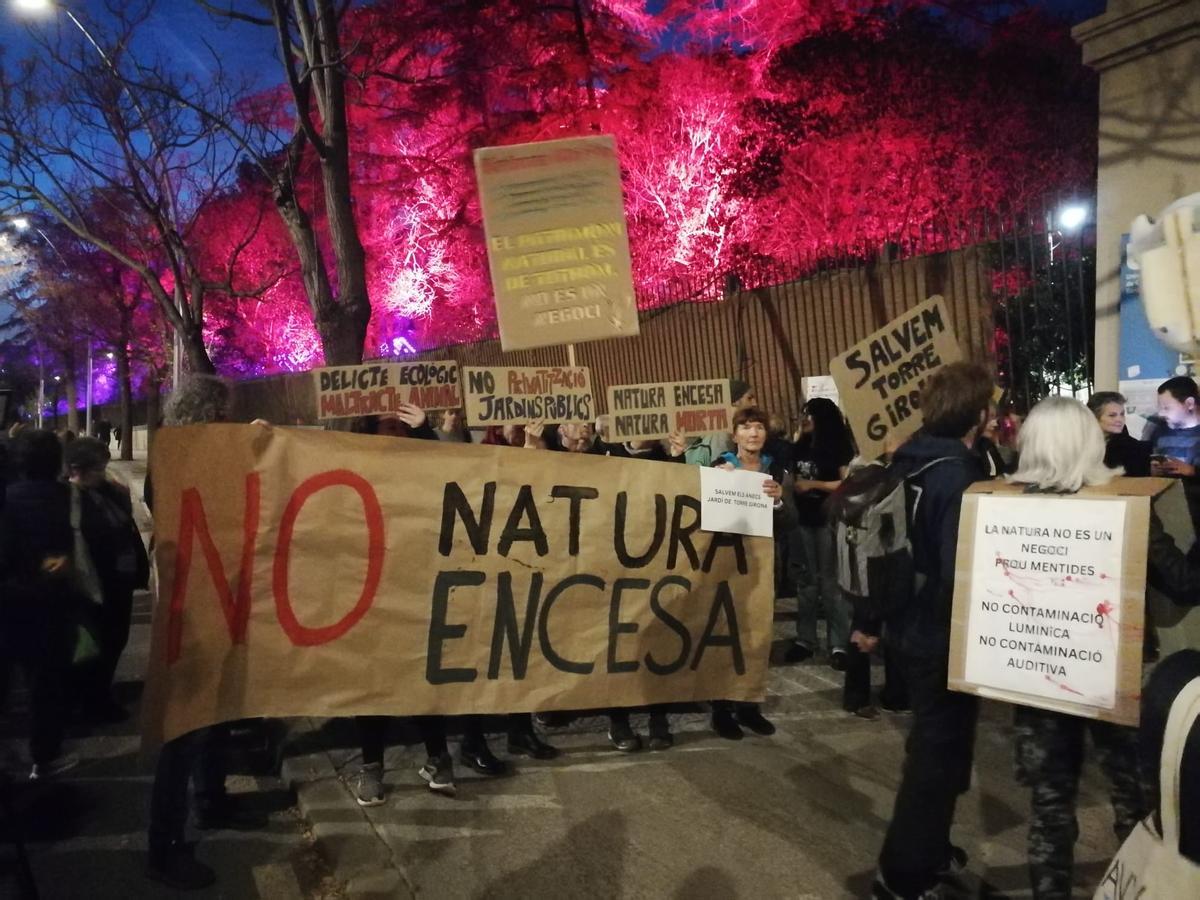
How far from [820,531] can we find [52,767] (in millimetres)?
4892

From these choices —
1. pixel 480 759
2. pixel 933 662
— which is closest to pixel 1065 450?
pixel 933 662

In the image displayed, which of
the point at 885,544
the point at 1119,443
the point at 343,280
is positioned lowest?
the point at 885,544

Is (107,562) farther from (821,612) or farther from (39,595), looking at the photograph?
(821,612)

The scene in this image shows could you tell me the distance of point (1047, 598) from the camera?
288cm

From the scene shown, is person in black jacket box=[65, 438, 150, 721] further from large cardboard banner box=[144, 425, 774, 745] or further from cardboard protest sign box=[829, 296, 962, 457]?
cardboard protest sign box=[829, 296, 962, 457]

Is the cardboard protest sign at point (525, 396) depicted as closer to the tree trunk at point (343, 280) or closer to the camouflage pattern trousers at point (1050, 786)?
the camouflage pattern trousers at point (1050, 786)

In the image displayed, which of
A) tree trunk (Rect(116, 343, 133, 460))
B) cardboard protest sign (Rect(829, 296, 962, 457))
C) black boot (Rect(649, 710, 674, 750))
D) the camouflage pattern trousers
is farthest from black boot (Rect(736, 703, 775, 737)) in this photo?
tree trunk (Rect(116, 343, 133, 460))

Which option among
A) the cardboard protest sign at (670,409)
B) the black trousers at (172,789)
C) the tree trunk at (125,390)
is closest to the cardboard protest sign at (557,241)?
the cardboard protest sign at (670,409)

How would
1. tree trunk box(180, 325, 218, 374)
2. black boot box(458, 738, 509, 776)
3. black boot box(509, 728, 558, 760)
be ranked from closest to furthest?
black boot box(458, 738, 509, 776)
black boot box(509, 728, 558, 760)
tree trunk box(180, 325, 218, 374)

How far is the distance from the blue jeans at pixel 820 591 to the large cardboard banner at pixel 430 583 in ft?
5.23

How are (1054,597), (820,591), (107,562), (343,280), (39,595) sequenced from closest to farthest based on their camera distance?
(1054,597)
(39,595)
(107,562)
(820,591)
(343,280)

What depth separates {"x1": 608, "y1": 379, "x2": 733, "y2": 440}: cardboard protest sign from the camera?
5953 millimetres

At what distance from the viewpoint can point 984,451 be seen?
5.52 m

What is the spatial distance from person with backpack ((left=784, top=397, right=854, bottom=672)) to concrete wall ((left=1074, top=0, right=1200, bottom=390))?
7.92 feet
